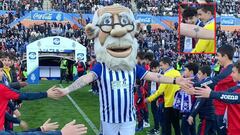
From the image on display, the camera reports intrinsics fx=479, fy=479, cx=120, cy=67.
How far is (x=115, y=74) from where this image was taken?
6840 millimetres

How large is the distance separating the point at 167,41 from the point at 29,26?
9.86 metres

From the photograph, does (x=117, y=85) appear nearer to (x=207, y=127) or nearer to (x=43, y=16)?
(x=207, y=127)

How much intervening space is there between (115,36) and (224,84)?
6.74 ft

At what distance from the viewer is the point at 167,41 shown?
114ft

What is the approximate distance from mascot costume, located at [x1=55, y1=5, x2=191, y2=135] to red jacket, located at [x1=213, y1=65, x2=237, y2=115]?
0.82 meters

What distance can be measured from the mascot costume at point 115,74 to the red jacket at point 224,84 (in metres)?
0.82

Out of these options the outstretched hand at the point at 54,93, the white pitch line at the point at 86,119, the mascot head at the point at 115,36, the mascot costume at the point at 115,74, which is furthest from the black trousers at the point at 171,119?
the outstretched hand at the point at 54,93

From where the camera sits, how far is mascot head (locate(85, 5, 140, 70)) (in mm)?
6797

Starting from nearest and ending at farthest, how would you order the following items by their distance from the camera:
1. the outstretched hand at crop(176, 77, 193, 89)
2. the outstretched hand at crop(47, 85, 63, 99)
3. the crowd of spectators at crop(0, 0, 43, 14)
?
the outstretched hand at crop(47, 85, 63, 99) → the outstretched hand at crop(176, 77, 193, 89) → the crowd of spectators at crop(0, 0, 43, 14)

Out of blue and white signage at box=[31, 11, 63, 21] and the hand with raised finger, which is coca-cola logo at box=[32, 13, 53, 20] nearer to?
blue and white signage at box=[31, 11, 63, 21]

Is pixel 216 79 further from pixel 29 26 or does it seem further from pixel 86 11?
pixel 86 11

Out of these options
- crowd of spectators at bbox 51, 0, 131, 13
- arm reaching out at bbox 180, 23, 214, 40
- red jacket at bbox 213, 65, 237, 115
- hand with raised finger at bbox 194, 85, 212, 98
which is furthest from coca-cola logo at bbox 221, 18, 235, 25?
hand with raised finger at bbox 194, 85, 212, 98

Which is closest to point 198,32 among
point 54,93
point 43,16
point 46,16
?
point 54,93

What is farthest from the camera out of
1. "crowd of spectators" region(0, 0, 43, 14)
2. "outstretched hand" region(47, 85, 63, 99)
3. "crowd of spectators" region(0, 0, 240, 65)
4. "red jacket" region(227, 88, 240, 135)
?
"crowd of spectators" region(0, 0, 43, 14)
